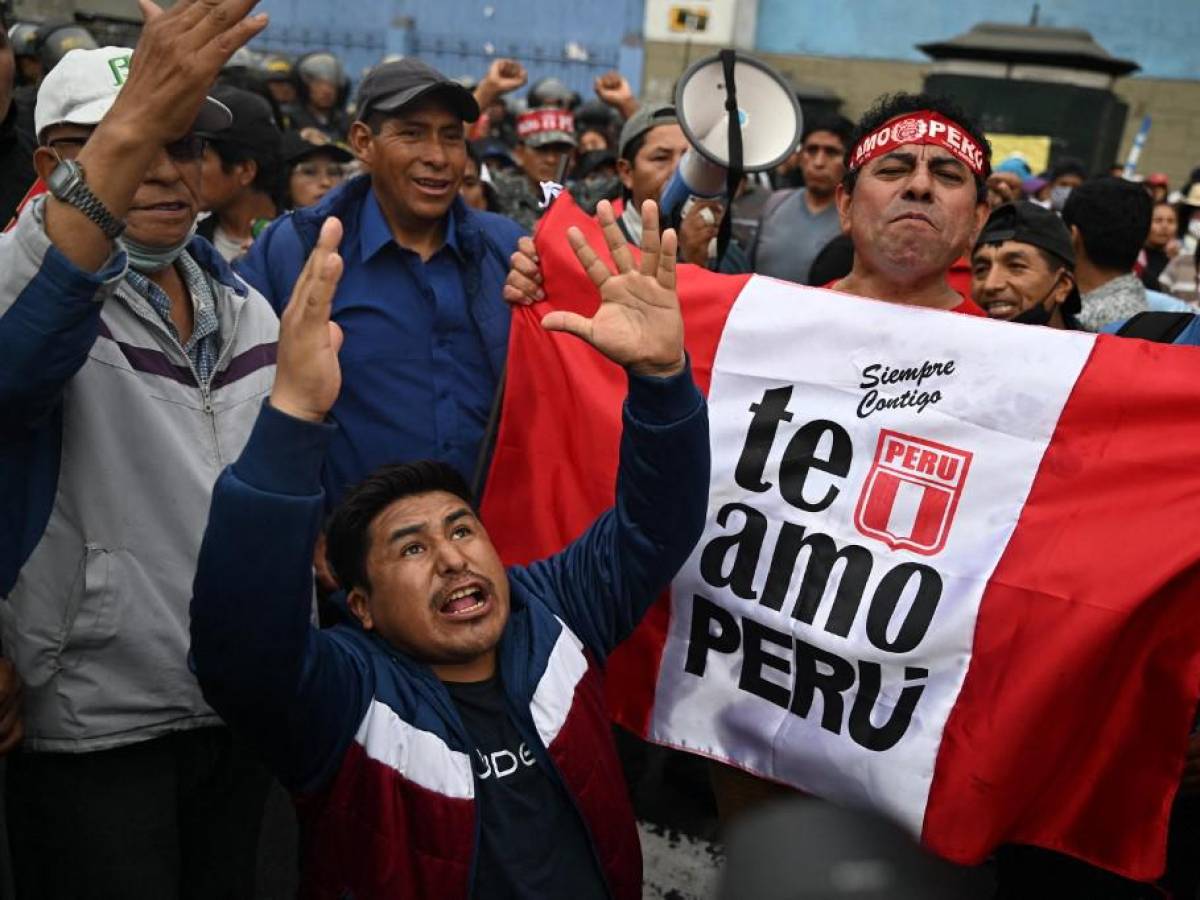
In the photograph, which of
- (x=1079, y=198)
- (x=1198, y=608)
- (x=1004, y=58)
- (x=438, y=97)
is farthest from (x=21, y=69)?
(x=1004, y=58)

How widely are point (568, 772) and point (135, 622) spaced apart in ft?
2.64

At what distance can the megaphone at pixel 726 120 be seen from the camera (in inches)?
131

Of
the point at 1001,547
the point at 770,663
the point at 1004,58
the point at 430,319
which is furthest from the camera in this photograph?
the point at 1004,58

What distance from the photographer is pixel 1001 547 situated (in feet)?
7.81

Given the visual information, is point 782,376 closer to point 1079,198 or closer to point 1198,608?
point 1198,608

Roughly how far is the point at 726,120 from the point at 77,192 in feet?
6.90

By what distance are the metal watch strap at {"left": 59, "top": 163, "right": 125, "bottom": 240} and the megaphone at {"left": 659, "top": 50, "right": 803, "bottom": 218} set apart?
1895 mm

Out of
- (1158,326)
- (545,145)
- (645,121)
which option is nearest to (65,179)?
(1158,326)

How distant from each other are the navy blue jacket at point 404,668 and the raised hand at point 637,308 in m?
0.06

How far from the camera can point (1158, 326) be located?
269cm

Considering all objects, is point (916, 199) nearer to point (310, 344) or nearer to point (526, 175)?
point (310, 344)

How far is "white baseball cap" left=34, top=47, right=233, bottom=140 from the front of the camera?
85.6 inches

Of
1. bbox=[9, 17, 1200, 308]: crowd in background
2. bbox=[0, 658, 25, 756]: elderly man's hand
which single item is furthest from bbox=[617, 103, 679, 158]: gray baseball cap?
bbox=[0, 658, 25, 756]: elderly man's hand

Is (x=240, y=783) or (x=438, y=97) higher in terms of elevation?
(x=438, y=97)
